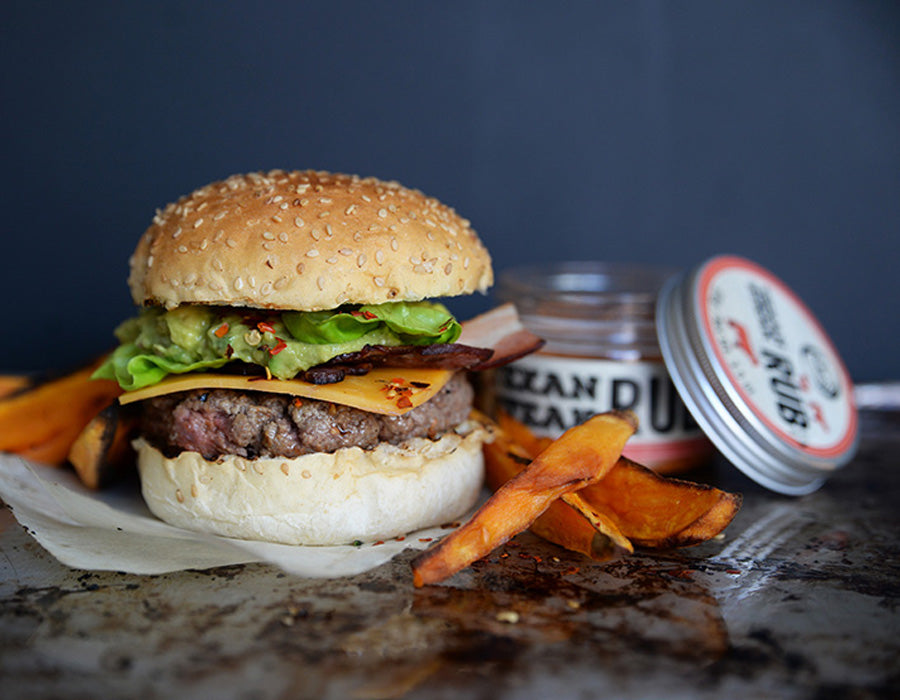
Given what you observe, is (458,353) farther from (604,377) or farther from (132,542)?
(132,542)

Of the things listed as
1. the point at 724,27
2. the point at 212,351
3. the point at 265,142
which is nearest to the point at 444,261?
the point at 212,351

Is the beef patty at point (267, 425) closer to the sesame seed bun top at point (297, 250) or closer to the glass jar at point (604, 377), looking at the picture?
the sesame seed bun top at point (297, 250)

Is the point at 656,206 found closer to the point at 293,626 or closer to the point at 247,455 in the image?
the point at 247,455

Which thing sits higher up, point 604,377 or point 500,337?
point 500,337

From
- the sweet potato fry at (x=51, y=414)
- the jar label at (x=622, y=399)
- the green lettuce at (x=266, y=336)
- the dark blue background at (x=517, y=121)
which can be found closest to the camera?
the green lettuce at (x=266, y=336)

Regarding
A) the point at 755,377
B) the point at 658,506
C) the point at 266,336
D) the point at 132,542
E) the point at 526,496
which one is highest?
the point at 266,336

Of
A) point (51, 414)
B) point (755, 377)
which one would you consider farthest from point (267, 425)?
point (755, 377)

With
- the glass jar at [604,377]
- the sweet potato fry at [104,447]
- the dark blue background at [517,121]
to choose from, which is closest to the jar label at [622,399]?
the glass jar at [604,377]
